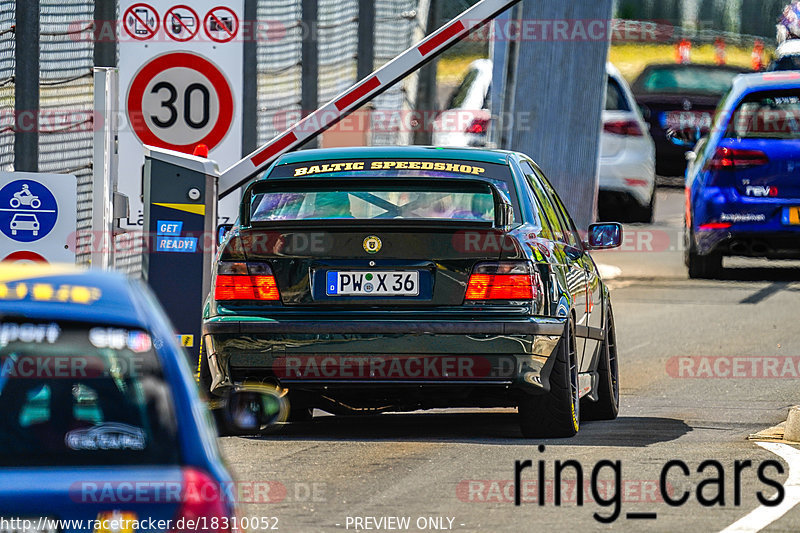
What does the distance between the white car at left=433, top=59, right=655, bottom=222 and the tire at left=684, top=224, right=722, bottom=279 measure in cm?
→ 387

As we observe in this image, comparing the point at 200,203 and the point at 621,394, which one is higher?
the point at 200,203

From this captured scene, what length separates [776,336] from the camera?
14438mm

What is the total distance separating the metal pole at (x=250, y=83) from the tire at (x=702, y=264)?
15.6 ft

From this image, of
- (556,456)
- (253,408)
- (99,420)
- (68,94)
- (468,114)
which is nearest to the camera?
(99,420)

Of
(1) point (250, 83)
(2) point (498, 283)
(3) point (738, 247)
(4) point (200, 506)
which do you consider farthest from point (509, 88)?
(4) point (200, 506)

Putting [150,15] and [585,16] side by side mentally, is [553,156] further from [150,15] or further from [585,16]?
[150,15]

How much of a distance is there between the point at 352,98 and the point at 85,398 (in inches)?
280

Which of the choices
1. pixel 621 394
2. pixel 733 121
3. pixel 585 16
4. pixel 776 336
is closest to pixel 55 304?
pixel 621 394

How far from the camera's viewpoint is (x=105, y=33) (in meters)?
13.1

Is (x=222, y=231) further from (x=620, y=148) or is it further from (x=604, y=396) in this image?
(x=620, y=148)

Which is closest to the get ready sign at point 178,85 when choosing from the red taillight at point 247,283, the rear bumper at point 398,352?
the red taillight at point 247,283

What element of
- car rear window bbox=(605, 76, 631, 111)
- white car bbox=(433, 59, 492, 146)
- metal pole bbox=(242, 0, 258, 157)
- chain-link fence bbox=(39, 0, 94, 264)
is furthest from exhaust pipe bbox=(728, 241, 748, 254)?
chain-link fence bbox=(39, 0, 94, 264)

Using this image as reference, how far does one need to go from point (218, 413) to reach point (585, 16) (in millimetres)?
11065

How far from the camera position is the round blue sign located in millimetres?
10195
